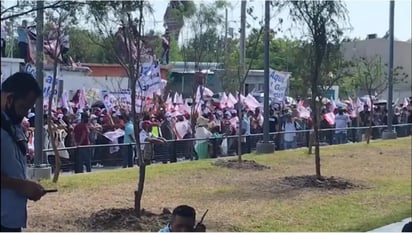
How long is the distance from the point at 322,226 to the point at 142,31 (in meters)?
4.36

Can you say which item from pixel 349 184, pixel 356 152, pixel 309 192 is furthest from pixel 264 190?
pixel 356 152

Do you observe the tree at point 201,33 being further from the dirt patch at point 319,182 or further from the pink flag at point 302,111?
the dirt patch at point 319,182

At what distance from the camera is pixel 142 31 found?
13.8 metres

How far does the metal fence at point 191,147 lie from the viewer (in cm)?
2003

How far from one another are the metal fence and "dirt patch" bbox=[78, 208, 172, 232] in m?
5.23

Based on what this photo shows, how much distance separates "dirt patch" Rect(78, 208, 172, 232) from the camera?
11820 mm

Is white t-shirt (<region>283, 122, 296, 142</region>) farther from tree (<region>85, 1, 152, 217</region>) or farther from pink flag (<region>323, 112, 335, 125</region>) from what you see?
tree (<region>85, 1, 152, 217</region>)

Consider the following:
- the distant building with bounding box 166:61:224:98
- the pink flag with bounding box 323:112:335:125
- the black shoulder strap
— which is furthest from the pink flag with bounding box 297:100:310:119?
the black shoulder strap

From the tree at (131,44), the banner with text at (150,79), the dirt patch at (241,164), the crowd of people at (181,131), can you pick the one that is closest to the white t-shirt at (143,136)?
the crowd of people at (181,131)

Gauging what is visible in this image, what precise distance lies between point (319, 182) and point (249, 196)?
258 centimetres

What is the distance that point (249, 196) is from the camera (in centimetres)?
1534

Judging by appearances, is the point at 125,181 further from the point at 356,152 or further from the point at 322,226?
the point at 356,152

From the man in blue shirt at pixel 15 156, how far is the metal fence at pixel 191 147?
1208 cm

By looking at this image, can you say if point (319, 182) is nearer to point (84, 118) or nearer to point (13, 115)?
point (84, 118)
